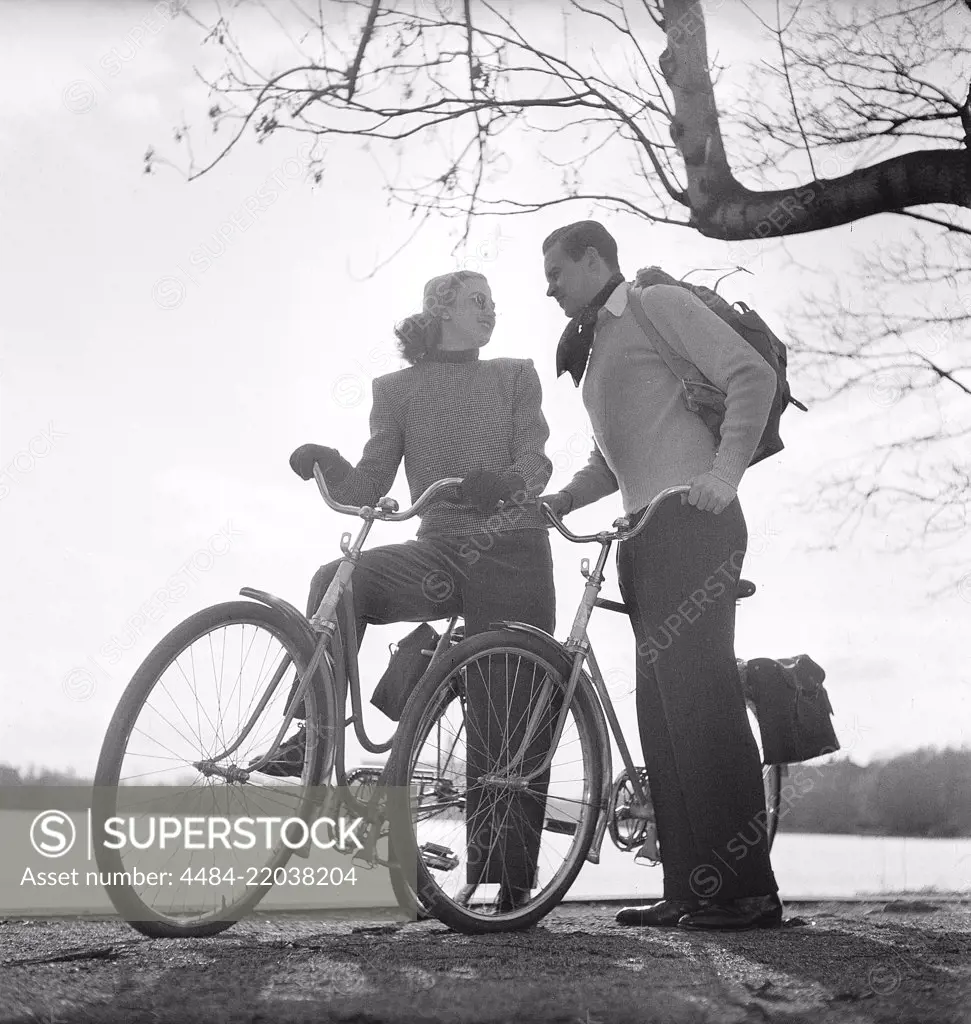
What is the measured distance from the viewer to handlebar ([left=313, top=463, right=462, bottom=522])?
2.79 m

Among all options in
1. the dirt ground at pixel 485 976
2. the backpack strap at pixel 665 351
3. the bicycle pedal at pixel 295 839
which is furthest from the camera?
the backpack strap at pixel 665 351

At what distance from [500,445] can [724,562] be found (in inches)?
28.4

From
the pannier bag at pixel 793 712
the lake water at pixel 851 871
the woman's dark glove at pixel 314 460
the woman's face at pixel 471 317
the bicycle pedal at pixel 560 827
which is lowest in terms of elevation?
the lake water at pixel 851 871

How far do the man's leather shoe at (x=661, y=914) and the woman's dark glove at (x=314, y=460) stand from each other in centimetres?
137

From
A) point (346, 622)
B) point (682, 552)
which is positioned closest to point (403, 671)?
point (346, 622)

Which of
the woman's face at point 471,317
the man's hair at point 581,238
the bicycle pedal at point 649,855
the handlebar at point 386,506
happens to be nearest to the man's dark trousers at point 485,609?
the handlebar at point 386,506

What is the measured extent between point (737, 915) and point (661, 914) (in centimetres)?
26

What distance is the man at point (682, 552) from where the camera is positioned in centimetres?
281

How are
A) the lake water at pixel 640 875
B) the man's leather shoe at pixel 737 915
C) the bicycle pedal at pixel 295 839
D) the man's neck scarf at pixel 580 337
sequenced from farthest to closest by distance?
the man's neck scarf at pixel 580 337
the man's leather shoe at pixel 737 915
the lake water at pixel 640 875
the bicycle pedal at pixel 295 839

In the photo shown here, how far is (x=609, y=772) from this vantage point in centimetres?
282

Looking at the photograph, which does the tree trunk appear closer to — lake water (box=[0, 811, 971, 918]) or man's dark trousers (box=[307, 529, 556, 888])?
man's dark trousers (box=[307, 529, 556, 888])

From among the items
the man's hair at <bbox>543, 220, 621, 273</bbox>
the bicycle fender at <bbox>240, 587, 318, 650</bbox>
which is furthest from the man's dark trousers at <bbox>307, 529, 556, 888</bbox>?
the man's hair at <bbox>543, 220, 621, 273</bbox>

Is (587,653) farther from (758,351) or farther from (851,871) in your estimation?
(851,871)

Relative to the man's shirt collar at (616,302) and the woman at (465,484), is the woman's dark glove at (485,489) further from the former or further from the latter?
the man's shirt collar at (616,302)
